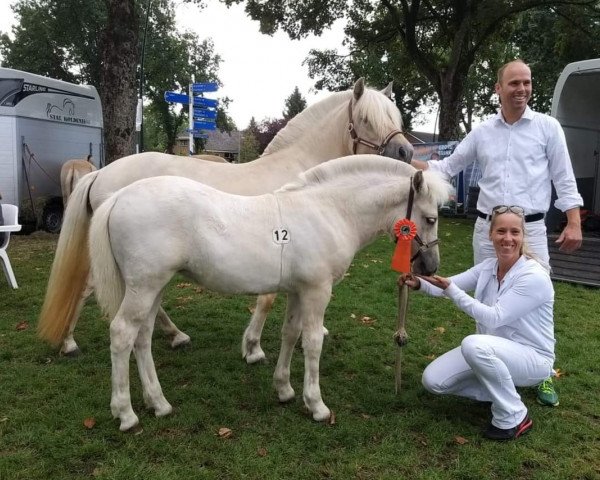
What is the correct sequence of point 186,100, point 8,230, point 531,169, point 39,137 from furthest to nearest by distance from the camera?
1. point 186,100
2. point 39,137
3. point 8,230
4. point 531,169

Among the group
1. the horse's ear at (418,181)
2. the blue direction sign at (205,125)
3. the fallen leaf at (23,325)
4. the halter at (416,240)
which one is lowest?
the fallen leaf at (23,325)

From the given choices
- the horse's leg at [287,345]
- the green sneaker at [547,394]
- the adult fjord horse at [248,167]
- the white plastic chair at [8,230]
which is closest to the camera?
the horse's leg at [287,345]

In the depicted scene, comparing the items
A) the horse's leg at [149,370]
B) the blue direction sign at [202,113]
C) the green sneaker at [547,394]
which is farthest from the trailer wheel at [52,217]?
the green sneaker at [547,394]

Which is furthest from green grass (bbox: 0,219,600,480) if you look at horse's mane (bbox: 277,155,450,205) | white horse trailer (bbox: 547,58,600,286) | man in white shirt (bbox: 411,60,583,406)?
white horse trailer (bbox: 547,58,600,286)

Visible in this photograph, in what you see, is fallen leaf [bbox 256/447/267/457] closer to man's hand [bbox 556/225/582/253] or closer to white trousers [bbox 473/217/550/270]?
white trousers [bbox 473/217/550/270]

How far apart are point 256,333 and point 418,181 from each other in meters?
2.00

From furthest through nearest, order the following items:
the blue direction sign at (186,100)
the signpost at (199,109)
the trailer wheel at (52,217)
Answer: the signpost at (199,109) < the trailer wheel at (52,217) < the blue direction sign at (186,100)

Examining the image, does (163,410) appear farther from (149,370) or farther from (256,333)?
(256,333)

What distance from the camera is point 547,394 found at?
3355mm

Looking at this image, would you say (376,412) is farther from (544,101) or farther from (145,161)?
(544,101)

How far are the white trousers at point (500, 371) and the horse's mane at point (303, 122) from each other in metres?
2.22

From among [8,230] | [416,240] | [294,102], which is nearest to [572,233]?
[416,240]

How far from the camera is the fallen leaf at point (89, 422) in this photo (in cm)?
299

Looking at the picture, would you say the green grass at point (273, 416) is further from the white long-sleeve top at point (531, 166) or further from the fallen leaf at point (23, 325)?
the white long-sleeve top at point (531, 166)
